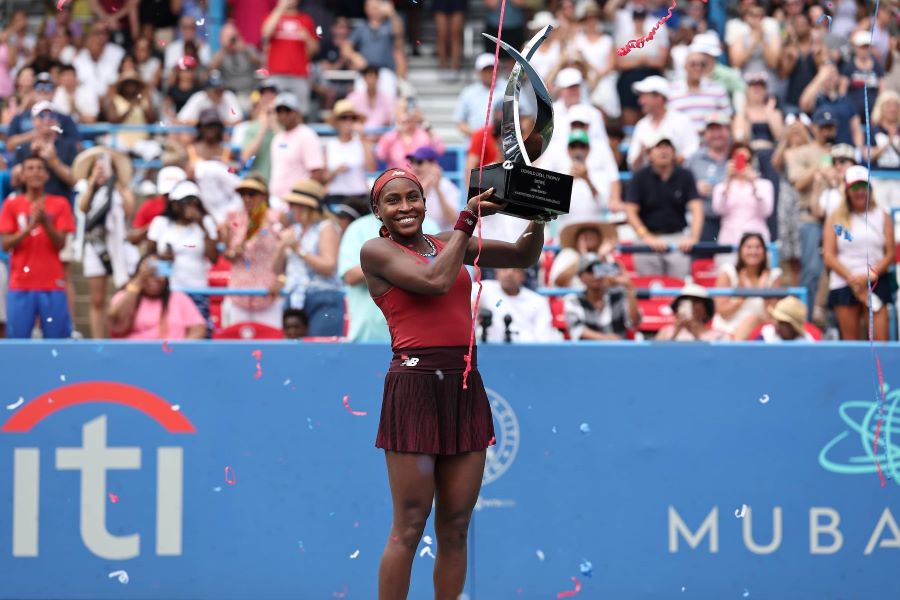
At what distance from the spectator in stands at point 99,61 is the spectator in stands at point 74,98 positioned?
196 mm

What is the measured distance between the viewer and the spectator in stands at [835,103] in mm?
12289

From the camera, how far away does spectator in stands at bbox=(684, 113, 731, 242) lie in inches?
440

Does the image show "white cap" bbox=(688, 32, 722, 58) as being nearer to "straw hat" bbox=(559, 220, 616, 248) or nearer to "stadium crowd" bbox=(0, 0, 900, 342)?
"stadium crowd" bbox=(0, 0, 900, 342)

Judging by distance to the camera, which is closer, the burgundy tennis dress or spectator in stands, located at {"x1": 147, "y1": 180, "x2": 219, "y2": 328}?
the burgundy tennis dress

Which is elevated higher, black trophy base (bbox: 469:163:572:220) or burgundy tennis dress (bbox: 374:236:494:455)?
black trophy base (bbox: 469:163:572:220)

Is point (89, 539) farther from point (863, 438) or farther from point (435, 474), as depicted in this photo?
point (863, 438)

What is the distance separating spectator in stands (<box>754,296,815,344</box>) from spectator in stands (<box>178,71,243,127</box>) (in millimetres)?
5687

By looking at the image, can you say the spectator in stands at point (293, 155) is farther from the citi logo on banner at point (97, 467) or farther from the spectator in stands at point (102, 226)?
the citi logo on banner at point (97, 467)

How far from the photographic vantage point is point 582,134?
11.1 meters

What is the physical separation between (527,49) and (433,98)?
9.79 m

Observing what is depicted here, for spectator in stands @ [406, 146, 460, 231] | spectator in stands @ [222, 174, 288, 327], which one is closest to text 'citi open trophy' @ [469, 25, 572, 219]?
spectator in stands @ [222, 174, 288, 327]

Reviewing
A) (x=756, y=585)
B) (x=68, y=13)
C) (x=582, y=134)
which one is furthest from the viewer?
(x=68, y=13)

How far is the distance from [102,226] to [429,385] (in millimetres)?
5865

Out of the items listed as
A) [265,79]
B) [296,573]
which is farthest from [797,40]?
[296,573]
